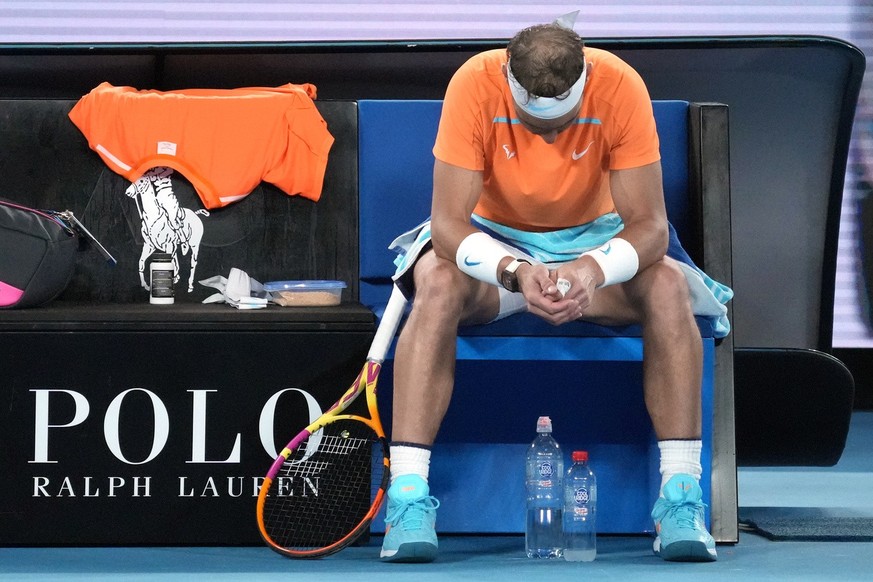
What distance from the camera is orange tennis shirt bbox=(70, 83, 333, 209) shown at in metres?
3.61

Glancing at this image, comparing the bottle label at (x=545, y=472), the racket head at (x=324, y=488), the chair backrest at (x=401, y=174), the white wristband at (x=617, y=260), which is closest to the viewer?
the white wristband at (x=617, y=260)

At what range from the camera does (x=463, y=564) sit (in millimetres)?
2760

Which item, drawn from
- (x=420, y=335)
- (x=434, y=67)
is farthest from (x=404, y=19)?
(x=420, y=335)

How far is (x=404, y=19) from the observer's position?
5.54 metres

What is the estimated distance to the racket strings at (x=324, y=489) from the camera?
9.66ft

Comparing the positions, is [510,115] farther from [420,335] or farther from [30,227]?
[30,227]

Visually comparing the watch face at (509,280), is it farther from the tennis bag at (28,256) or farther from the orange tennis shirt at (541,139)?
the tennis bag at (28,256)

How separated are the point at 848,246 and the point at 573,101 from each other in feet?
10.7

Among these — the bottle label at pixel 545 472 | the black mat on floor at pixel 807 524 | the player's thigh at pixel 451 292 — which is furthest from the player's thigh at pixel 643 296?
the black mat on floor at pixel 807 524

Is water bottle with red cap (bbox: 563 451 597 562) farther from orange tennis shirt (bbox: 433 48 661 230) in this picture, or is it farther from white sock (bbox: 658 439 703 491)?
orange tennis shirt (bbox: 433 48 661 230)

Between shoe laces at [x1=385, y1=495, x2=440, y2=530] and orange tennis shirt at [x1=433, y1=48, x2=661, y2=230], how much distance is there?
30.1 inches

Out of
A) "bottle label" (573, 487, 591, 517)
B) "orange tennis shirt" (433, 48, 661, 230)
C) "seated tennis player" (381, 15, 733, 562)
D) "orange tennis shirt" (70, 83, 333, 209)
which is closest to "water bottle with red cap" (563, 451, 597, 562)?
"bottle label" (573, 487, 591, 517)

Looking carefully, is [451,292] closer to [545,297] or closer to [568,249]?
[545,297]

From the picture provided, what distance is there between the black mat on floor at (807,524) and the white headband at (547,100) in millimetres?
1140
